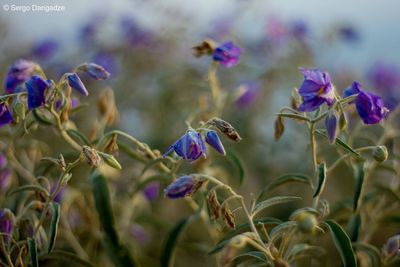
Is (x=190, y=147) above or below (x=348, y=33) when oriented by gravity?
above

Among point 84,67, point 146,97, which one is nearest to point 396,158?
point 84,67

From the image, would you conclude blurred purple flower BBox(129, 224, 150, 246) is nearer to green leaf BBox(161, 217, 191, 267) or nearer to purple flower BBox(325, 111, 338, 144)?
green leaf BBox(161, 217, 191, 267)

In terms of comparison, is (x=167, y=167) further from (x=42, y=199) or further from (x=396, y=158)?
(x=396, y=158)

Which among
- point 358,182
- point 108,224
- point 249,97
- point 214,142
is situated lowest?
point 249,97

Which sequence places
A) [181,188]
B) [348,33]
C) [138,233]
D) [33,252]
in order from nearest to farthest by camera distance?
[181,188] < [33,252] < [138,233] < [348,33]

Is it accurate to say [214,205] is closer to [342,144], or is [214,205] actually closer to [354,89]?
[342,144]

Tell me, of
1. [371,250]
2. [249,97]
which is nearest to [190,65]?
[249,97]

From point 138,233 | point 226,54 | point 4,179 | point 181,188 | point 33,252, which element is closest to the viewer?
point 181,188

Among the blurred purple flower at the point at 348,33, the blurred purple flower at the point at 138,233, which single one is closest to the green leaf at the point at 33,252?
the blurred purple flower at the point at 138,233
